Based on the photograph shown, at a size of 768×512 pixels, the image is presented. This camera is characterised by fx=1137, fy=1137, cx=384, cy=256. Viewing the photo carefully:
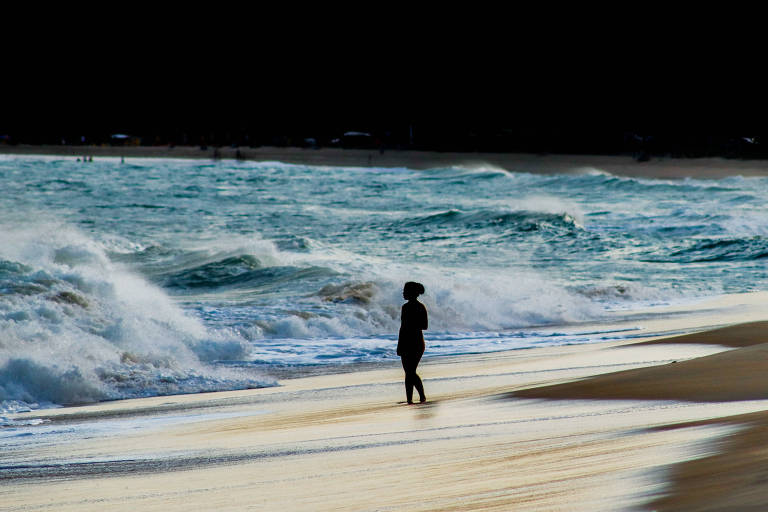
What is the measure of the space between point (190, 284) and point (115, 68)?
140m

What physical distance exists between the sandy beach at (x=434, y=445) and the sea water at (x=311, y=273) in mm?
1836

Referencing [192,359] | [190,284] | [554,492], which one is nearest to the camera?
[554,492]

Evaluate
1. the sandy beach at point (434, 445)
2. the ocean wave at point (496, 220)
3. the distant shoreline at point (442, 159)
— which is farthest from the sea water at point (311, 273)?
the distant shoreline at point (442, 159)

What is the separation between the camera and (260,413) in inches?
371

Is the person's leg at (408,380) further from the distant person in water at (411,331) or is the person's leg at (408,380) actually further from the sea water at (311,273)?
the sea water at (311,273)

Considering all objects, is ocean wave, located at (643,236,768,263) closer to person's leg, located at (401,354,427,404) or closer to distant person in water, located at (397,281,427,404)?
distant person in water, located at (397,281,427,404)

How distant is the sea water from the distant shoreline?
50.4 feet

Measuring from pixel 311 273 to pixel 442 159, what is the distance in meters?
71.7

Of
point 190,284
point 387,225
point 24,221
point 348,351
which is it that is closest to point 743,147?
point 387,225

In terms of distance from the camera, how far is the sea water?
42.1ft

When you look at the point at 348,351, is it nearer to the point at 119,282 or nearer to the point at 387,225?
the point at 119,282

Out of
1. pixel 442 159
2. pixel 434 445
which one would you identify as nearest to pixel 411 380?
pixel 434 445

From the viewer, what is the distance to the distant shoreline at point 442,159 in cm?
7231

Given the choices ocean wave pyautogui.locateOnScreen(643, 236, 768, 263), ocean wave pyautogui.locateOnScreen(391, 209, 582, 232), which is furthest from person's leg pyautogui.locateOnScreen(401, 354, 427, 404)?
ocean wave pyautogui.locateOnScreen(391, 209, 582, 232)
